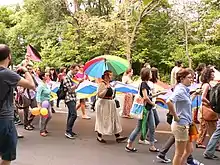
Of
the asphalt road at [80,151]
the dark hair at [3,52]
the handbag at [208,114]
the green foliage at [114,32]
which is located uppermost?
the green foliage at [114,32]

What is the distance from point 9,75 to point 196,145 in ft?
16.0

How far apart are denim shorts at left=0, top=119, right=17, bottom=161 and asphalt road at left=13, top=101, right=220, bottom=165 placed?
256cm

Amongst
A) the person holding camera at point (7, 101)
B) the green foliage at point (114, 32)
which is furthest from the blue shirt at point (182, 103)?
the green foliage at point (114, 32)

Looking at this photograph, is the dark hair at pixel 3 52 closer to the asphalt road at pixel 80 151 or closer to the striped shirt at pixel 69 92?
the asphalt road at pixel 80 151

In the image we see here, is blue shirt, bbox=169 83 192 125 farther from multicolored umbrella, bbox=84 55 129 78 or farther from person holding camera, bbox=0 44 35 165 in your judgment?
multicolored umbrella, bbox=84 55 129 78

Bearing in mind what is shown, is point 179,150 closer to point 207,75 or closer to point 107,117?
point 207,75

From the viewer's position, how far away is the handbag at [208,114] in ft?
24.1

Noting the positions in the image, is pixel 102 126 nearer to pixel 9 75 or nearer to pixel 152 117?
pixel 152 117

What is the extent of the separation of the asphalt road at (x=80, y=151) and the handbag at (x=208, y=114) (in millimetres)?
671

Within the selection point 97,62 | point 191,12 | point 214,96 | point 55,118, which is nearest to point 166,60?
point 191,12

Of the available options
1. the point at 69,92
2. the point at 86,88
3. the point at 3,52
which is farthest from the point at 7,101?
the point at 86,88

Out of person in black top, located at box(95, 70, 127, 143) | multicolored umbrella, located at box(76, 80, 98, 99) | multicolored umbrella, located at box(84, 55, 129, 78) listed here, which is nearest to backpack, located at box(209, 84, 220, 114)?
person in black top, located at box(95, 70, 127, 143)

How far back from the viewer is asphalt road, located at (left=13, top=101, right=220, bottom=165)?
6824mm

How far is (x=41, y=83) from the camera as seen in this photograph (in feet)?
29.9
